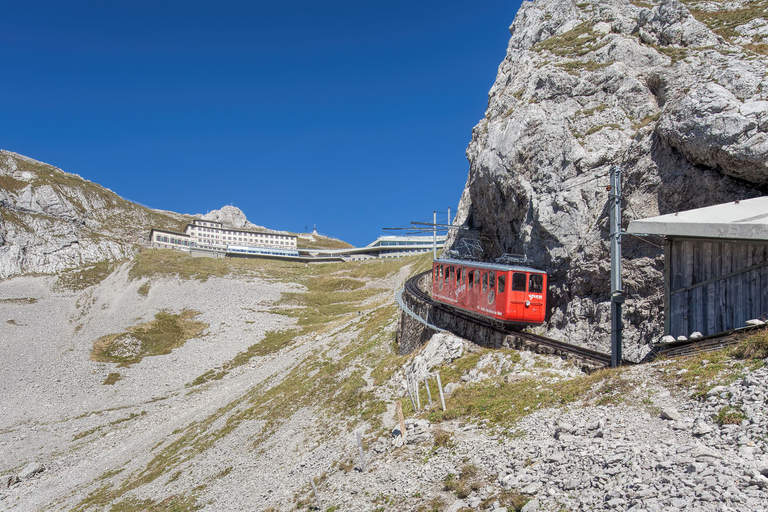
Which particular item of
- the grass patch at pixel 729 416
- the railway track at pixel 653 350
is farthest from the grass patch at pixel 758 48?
the grass patch at pixel 729 416

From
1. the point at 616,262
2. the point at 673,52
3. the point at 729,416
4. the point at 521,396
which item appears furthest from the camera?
the point at 673,52

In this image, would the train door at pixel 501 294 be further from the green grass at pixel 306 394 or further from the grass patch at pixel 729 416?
the grass patch at pixel 729 416

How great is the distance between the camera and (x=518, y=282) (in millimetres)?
24109

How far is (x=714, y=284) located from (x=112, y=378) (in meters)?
65.6

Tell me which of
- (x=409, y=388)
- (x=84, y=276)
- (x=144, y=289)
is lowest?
(x=144, y=289)

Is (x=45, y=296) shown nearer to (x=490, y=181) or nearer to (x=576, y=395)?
(x=490, y=181)

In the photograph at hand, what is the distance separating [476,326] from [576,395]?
41.9ft

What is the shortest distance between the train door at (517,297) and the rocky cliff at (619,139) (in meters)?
3.02

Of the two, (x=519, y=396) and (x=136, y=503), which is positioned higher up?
(x=519, y=396)

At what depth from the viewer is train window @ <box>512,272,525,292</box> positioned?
23.9 m

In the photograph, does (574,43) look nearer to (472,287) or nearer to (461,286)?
(461,286)

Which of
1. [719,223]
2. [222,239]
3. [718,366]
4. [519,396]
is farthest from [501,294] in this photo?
[222,239]

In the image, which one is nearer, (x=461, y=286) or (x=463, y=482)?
(x=463, y=482)

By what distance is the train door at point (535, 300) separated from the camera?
80.2 feet
